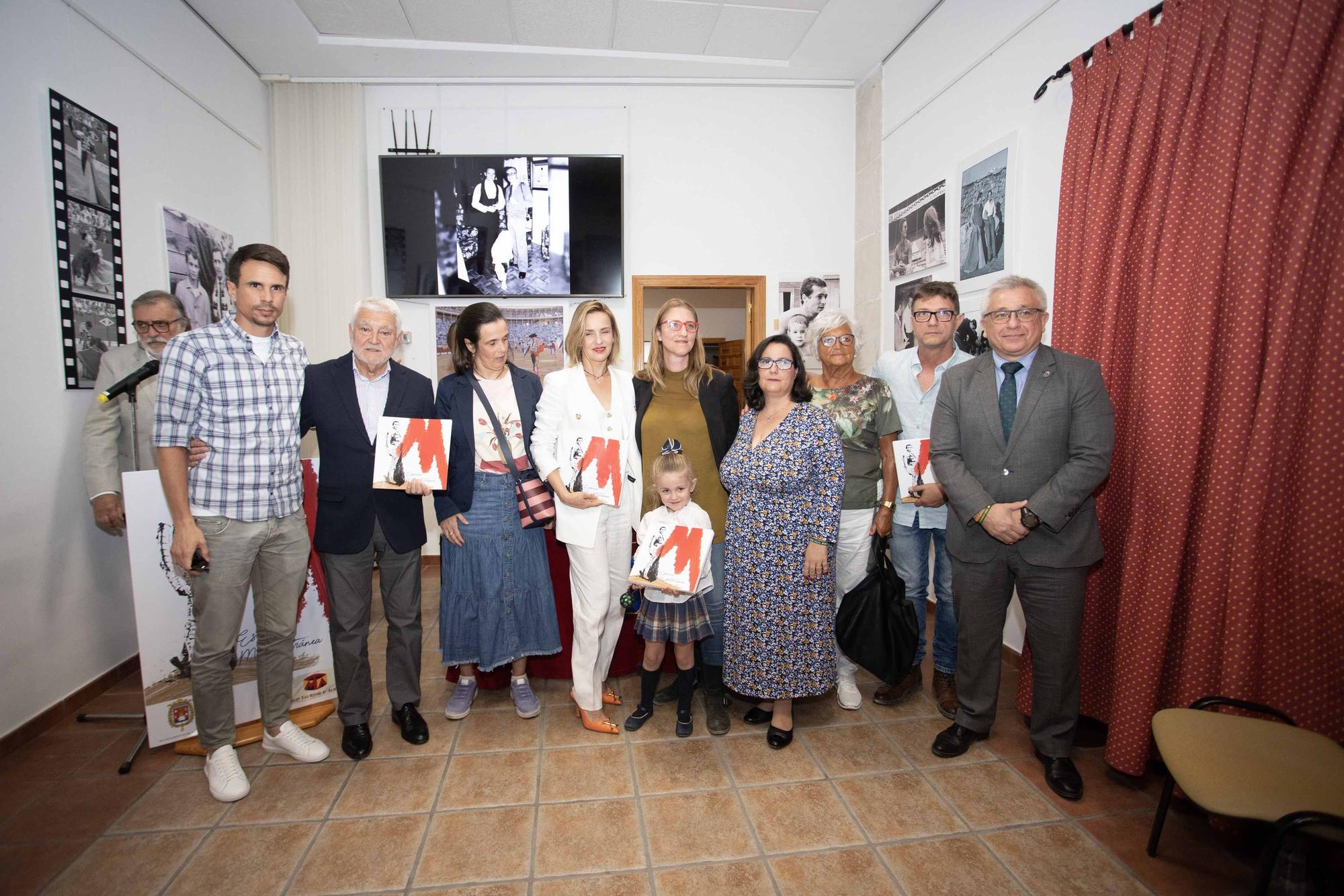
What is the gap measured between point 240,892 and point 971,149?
4.87 metres

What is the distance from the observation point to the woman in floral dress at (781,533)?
7.89ft

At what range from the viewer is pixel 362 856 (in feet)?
6.54

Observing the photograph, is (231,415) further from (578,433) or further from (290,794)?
(290,794)

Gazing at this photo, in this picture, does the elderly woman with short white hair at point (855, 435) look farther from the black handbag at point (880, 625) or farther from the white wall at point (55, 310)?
the white wall at point (55, 310)

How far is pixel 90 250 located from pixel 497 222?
267 centimetres

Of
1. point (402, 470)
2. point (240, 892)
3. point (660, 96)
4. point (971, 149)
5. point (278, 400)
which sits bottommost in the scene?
point (240, 892)

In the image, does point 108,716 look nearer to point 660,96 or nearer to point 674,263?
point 674,263

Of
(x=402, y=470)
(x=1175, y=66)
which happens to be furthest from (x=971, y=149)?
(x=402, y=470)

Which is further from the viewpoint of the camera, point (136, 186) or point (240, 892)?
point (136, 186)

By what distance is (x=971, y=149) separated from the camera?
376cm

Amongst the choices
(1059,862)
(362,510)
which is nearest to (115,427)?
(362,510)

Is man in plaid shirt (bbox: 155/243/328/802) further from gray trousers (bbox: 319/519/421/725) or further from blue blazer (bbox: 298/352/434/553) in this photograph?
gray trousers (bbox: 319/519/421/725)

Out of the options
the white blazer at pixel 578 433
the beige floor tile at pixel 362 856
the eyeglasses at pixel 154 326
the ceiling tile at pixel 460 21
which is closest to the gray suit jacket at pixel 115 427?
the eyeglasses at pixel 154 326

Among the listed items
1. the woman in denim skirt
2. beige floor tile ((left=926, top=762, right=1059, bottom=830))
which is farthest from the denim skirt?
beige floor tile ((left=926, top=762, right=1059, bottom=830))
